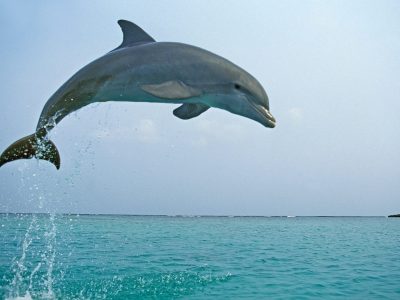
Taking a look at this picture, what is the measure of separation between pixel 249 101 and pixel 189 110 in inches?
38.6

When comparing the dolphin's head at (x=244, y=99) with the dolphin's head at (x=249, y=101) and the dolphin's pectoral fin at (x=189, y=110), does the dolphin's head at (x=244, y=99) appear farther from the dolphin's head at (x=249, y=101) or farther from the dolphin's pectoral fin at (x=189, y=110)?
the dolphin's pectoral fin at (x=189, y=110)

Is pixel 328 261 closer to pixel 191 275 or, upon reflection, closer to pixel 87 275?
pixel 191 275

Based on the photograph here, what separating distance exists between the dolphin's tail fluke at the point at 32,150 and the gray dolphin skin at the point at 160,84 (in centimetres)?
1

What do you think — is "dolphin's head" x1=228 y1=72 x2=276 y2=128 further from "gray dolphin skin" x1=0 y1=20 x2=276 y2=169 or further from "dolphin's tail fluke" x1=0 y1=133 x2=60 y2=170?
"dolphin's tail fluke" x1=0 y1=133 x2=60 y2=170

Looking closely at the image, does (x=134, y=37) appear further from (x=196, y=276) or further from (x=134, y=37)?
(x=196, y=276)

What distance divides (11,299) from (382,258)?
1633cm

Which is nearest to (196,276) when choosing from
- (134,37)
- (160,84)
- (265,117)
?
(265,117)

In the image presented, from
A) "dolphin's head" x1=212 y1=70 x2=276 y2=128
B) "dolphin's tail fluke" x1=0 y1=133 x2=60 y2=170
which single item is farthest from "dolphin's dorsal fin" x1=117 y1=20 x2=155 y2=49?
"dolphin's tail fluke" x1=0 y1=133 x2=60 y2=170

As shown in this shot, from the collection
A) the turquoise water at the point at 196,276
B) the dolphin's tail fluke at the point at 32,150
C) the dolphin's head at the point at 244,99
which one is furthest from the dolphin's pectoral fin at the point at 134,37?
the turquoise water at the point at 196,276

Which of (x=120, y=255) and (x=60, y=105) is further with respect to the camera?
(x=120, y=255)

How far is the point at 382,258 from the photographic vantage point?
66.5ft

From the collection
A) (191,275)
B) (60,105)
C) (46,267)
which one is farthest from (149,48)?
(46,267)

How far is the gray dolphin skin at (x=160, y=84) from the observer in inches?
210

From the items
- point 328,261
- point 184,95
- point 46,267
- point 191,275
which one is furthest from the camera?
point 328,261
